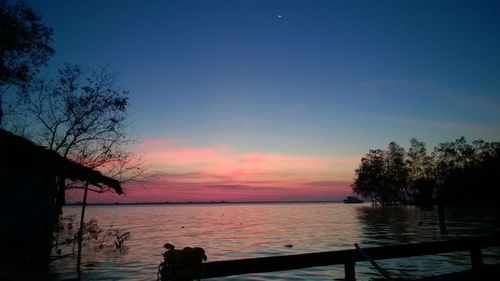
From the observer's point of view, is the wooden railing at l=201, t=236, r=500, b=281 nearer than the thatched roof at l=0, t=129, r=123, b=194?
Yes

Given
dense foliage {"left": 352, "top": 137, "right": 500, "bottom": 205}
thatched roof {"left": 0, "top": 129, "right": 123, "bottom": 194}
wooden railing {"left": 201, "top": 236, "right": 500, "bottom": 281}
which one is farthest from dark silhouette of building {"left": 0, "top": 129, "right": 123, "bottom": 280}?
dense foliage {"left": 352, "top": 137, "right": 500, "bottom": 205}

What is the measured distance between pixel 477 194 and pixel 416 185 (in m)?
26.9

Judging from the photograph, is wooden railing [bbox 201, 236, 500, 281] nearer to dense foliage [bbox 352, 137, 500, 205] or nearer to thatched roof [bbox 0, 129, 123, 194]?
thatched roof [bbox 0, 129, 123, 194]

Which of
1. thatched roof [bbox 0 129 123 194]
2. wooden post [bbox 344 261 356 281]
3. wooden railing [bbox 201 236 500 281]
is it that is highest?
thatched roof [bbox 0 129 123 194]

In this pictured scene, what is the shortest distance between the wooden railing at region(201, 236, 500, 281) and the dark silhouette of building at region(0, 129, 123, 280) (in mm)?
11966

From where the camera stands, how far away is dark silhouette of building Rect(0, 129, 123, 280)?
51.1ft

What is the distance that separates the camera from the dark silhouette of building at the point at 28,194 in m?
15.6

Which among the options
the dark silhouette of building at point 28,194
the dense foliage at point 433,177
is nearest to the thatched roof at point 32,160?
the dark silhouette of building at point 28,194

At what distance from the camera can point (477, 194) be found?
108750mm

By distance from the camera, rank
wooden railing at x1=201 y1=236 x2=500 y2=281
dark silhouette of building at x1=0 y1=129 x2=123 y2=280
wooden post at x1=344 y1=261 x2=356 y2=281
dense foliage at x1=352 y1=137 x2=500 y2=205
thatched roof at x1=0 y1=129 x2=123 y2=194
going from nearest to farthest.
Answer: wooden railing at x1=201 y1=236 x2=500 y2=281 → wooden post at x1=344 y1=261 x2=356 y2=281 → thatched roof at x1=0 y1=129 x2=123 y2=194 → dark silhouette of building at x1=0 y1=129 x2=123 y2=280 → dense foliage at x1=352 y1=137 x2=500 y2=205

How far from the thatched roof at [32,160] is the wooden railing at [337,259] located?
12470 millimetres

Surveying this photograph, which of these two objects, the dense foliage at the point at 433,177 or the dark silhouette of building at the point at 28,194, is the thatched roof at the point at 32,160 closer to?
the dark silhouette of building at the point at 28,194

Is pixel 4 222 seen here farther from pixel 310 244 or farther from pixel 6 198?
pixel 310 244

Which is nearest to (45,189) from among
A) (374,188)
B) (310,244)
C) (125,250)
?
(125,250)
